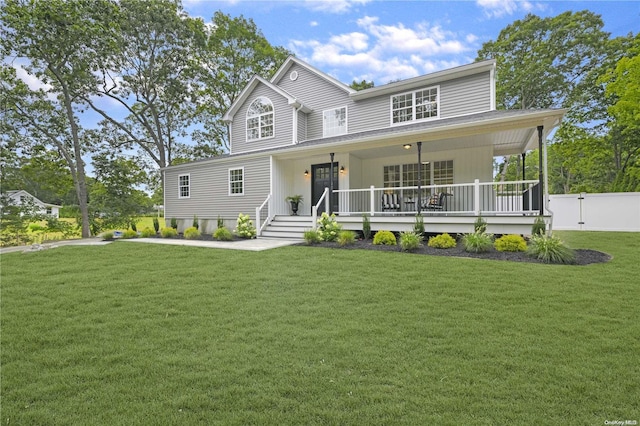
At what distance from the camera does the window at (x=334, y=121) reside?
13.7 m

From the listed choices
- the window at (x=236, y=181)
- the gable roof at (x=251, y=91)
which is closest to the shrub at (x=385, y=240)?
the window at (x=236, y=181)

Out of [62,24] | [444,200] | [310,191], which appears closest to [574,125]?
→ [444,200]

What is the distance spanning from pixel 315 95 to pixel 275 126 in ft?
7.61

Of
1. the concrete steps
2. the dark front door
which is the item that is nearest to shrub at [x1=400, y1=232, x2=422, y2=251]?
the concrete steps

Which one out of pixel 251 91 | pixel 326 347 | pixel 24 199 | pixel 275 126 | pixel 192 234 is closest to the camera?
pixel 326 347

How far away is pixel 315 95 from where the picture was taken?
14383 millimetres

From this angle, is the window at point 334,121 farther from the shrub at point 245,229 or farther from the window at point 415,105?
the shrub at point 245,229

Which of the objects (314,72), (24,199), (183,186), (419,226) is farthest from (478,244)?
(24,199)

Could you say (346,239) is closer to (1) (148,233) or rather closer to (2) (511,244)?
(2) (511,244)

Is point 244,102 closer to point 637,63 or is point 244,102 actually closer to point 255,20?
point 255,20

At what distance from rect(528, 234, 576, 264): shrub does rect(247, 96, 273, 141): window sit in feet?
37.8

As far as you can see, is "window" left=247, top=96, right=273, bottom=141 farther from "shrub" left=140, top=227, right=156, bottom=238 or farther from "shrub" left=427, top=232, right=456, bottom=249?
"shrub" left=427, top=232, right=456, bottom=249

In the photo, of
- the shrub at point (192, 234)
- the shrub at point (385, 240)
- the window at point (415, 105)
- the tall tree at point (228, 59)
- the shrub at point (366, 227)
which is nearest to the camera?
the shrub at point (385, 240)

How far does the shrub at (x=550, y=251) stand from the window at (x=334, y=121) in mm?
8812
